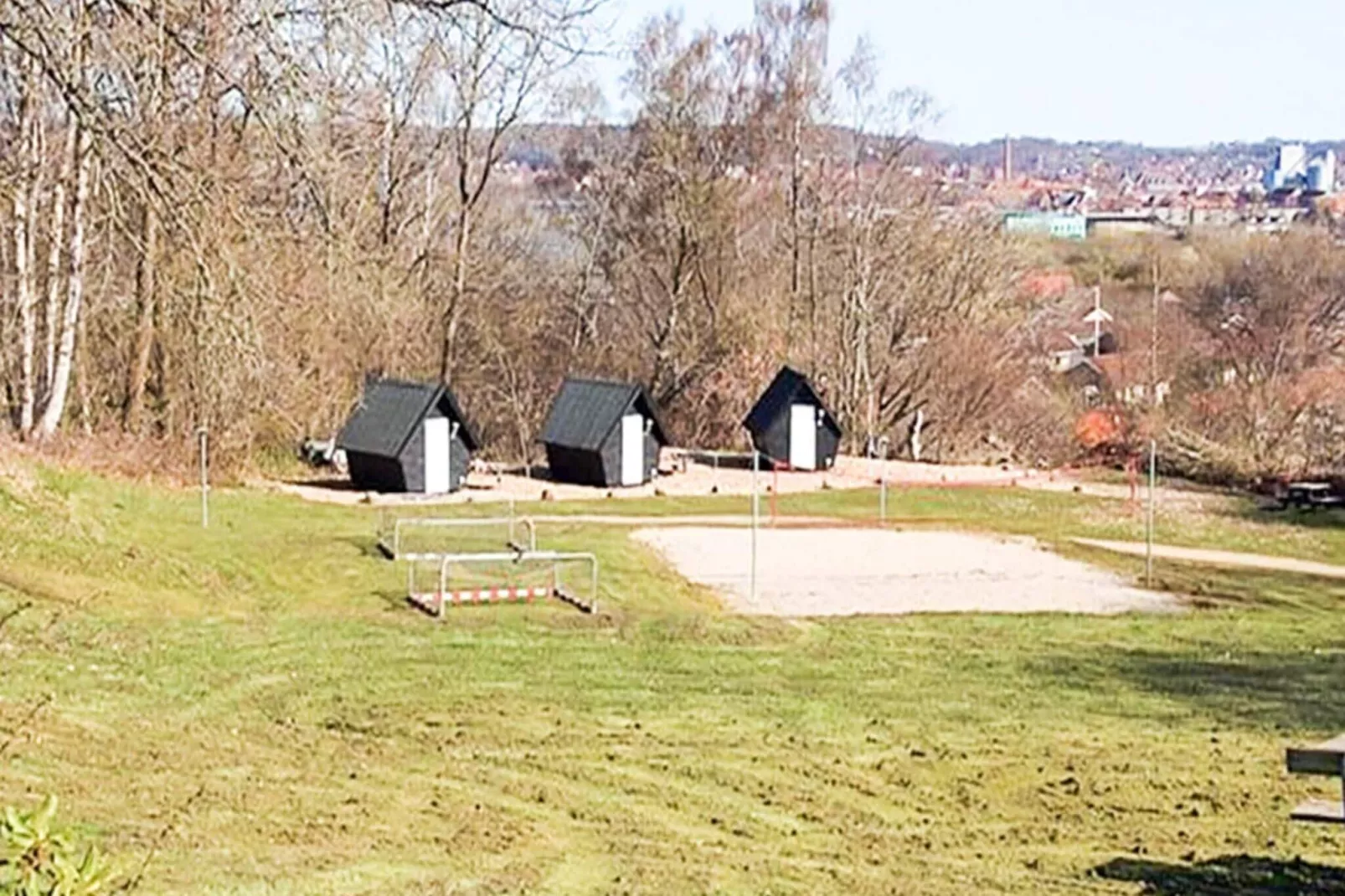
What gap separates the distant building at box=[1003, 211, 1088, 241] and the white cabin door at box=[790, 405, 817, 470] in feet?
68.8

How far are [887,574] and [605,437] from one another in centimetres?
1123

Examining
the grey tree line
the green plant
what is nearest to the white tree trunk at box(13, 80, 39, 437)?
the grey tree line

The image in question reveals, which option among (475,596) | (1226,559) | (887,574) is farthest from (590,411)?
(475,596)

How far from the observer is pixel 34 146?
1658 cm

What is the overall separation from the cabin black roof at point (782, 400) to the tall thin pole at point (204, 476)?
12729 mm

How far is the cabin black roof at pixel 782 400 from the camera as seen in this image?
139 feet

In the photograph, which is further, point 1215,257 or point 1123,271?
point 1123,271

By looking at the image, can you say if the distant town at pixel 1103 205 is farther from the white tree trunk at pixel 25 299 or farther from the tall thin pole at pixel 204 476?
the white tree trunk at pixel 25 299

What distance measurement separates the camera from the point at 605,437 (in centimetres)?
3772

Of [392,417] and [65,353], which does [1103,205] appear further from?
[65,353]

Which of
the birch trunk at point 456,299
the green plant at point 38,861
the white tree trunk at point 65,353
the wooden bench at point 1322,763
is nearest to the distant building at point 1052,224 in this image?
the birch trunk at point 456,299

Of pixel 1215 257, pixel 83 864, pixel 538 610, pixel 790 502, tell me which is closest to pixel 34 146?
pixel 538 610

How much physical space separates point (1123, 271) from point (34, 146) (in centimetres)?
6503

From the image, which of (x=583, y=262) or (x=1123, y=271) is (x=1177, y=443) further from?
(x=1123, y=271)
